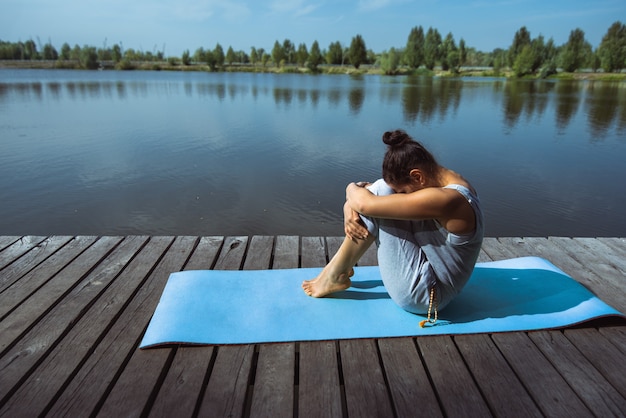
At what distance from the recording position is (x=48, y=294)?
104 inches

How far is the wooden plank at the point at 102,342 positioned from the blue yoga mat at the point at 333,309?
16cm

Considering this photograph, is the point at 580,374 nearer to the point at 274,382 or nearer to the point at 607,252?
the point at 274,382

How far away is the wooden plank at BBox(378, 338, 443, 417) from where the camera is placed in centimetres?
175

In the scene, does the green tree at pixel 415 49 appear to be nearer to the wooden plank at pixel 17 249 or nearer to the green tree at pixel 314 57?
the green tree at pixel 314 57

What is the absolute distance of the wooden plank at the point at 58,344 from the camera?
178cm

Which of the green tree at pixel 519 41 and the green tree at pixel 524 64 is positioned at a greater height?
the green tree at pixel 519 41

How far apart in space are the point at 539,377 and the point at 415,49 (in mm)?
76640

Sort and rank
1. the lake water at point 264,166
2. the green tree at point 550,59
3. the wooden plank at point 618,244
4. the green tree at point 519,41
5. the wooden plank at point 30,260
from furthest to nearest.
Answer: the green tree at point 519,41 → the green tree at point 550,59 → the lake water at point 264,166 → the wooden plank at point 618,244 → the wooden plank at point 30,260

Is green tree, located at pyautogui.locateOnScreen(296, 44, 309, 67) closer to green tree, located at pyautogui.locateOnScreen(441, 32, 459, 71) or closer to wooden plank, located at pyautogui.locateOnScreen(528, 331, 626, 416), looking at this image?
green tree, located at pyautogui.locateOnScreen(441, 32, 459, 71)

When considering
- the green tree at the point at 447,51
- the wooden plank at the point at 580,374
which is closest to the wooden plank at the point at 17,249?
the wooden plank at the point at 580,374

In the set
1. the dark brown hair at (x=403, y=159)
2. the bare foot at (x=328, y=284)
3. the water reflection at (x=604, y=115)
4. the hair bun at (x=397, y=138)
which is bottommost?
the water reflection at (x=604, y=115)

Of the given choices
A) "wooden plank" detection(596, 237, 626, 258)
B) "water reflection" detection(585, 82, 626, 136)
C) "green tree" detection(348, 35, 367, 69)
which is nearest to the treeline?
"green tree" detection(348, 35, 367, 69)

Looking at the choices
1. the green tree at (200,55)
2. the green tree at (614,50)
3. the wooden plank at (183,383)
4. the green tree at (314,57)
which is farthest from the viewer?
the green tree at (200,55)

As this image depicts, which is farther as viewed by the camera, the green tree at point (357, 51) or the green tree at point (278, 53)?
the green tree at point (278, 53)
